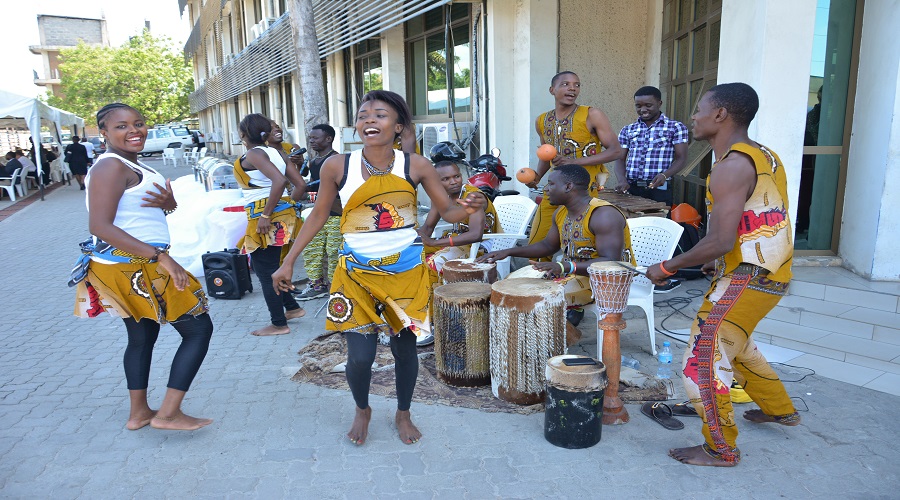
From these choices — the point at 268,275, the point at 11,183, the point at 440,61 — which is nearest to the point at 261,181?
the point at 268,275

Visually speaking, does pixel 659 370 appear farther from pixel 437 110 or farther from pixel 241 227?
pixel 437 110

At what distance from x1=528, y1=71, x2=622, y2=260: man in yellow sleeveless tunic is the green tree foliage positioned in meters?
39.3

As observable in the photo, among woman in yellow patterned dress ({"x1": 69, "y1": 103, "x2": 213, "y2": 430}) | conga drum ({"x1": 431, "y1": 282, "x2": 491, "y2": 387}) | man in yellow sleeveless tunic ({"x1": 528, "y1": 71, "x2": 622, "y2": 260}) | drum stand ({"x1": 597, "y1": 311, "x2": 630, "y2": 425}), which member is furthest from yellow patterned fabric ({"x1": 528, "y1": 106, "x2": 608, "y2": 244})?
woman in yellow patterned dress ({"x1": 69, "y1": 103, "x2": 213, "y2": 430})

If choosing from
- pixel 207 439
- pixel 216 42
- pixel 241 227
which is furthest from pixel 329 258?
pixel 216 42

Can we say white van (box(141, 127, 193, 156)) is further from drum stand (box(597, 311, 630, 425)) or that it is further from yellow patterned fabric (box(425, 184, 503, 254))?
drum stand (box(597, 311, 630, 425))

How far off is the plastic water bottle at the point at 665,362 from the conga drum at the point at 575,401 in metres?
1.06

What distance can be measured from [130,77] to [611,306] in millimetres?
42118

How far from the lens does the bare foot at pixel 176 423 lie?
3.40 m

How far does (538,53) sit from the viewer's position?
7.16m

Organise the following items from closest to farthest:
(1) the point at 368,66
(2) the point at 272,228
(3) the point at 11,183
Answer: (2) the point at 272,228, (1) the point at 368,66, (3) the point at 11,183

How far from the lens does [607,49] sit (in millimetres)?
7449

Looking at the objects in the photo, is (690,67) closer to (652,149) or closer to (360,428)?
(652,149)

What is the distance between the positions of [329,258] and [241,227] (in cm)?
209

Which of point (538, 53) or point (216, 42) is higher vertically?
point (216, 42)
